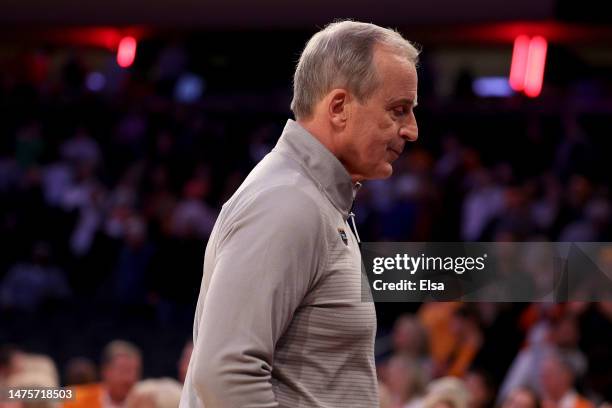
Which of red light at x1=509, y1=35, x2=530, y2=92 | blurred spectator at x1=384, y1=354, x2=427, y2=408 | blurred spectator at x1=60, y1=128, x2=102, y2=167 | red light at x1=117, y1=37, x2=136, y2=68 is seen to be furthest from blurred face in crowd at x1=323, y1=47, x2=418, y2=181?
red light at x1=117, y1=37, x2=136, y2=68

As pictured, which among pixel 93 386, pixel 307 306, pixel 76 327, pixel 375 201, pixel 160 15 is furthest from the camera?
pixel 160 15

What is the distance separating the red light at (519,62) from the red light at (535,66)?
0.04 m

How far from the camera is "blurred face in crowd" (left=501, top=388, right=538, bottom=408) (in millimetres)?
3734

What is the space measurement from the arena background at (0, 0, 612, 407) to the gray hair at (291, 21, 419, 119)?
2835mm

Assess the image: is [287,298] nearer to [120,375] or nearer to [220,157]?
[120,375]

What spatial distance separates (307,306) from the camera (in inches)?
49.6

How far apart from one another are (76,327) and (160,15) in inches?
151

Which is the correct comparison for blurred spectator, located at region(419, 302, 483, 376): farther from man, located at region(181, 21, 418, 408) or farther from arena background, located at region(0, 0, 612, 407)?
man, located at region(181, 21, 418, 408)

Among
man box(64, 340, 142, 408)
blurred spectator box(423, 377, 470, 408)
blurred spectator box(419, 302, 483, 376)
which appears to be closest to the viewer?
blurred spectator box(423, 377, 470, 408)

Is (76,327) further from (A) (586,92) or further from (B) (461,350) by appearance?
(A) (586,92)

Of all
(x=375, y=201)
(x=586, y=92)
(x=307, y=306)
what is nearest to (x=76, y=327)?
(x=375, y=201)

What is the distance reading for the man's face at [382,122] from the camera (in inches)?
52.4

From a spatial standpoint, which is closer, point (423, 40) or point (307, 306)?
point (307, 306)

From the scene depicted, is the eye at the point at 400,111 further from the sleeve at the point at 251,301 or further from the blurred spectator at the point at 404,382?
the blurred spectator at the point at 404,382
